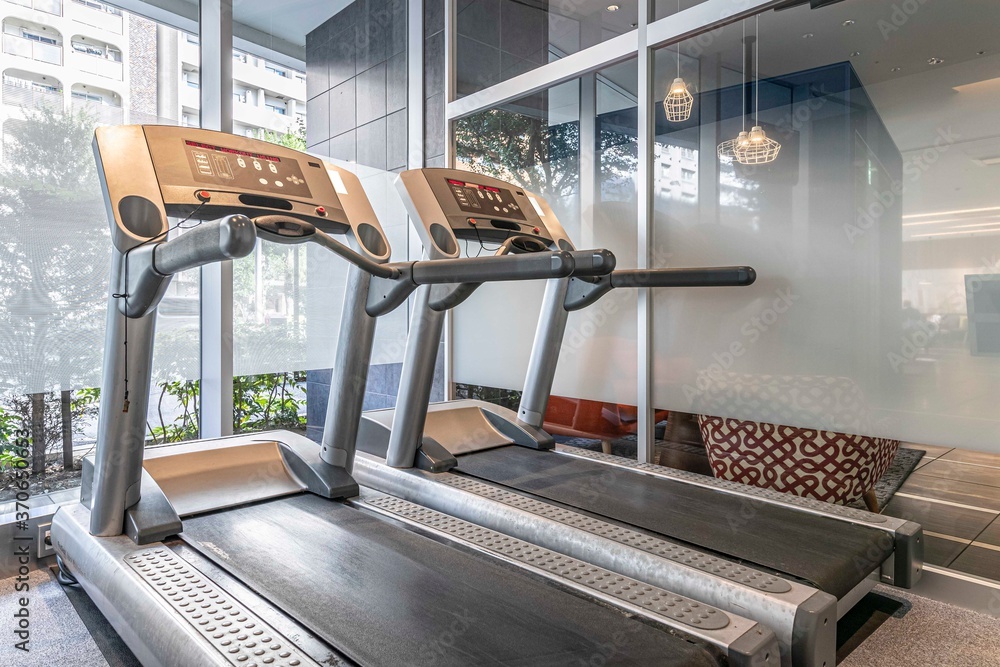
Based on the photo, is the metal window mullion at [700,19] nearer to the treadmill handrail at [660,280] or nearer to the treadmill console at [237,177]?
the treadmill handrail at [660,280]

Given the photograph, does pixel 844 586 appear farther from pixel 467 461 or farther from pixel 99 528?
pixel 99 528

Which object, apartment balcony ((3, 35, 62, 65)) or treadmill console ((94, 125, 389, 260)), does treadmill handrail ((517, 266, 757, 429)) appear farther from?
apartment balcony ((3, 35, 62, 65))

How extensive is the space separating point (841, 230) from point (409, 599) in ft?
6.77

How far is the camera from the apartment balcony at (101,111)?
2.75 m

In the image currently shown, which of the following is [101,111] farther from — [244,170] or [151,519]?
[151,519]

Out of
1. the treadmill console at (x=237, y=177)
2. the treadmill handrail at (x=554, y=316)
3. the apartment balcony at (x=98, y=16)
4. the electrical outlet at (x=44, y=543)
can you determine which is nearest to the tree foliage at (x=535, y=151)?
the treadmill handrail at (x=554, y=316)

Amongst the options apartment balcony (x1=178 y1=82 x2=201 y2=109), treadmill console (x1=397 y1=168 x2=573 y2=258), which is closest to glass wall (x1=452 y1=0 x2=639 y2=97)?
treadmill console (x1=397 y1=168 x2=573 y2=258)

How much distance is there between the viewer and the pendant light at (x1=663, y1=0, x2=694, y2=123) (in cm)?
Result: 291

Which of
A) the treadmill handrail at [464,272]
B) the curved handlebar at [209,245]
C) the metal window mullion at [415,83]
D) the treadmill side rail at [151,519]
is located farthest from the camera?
the metal window mullion at [415,83]

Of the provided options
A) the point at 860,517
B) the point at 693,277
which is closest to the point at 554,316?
the point at 693,277

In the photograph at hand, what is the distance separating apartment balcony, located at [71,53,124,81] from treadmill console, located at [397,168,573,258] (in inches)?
56.2

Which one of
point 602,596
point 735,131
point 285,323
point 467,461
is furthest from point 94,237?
point 735,131

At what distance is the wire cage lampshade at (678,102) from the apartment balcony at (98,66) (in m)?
2.55

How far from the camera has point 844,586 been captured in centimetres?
180
